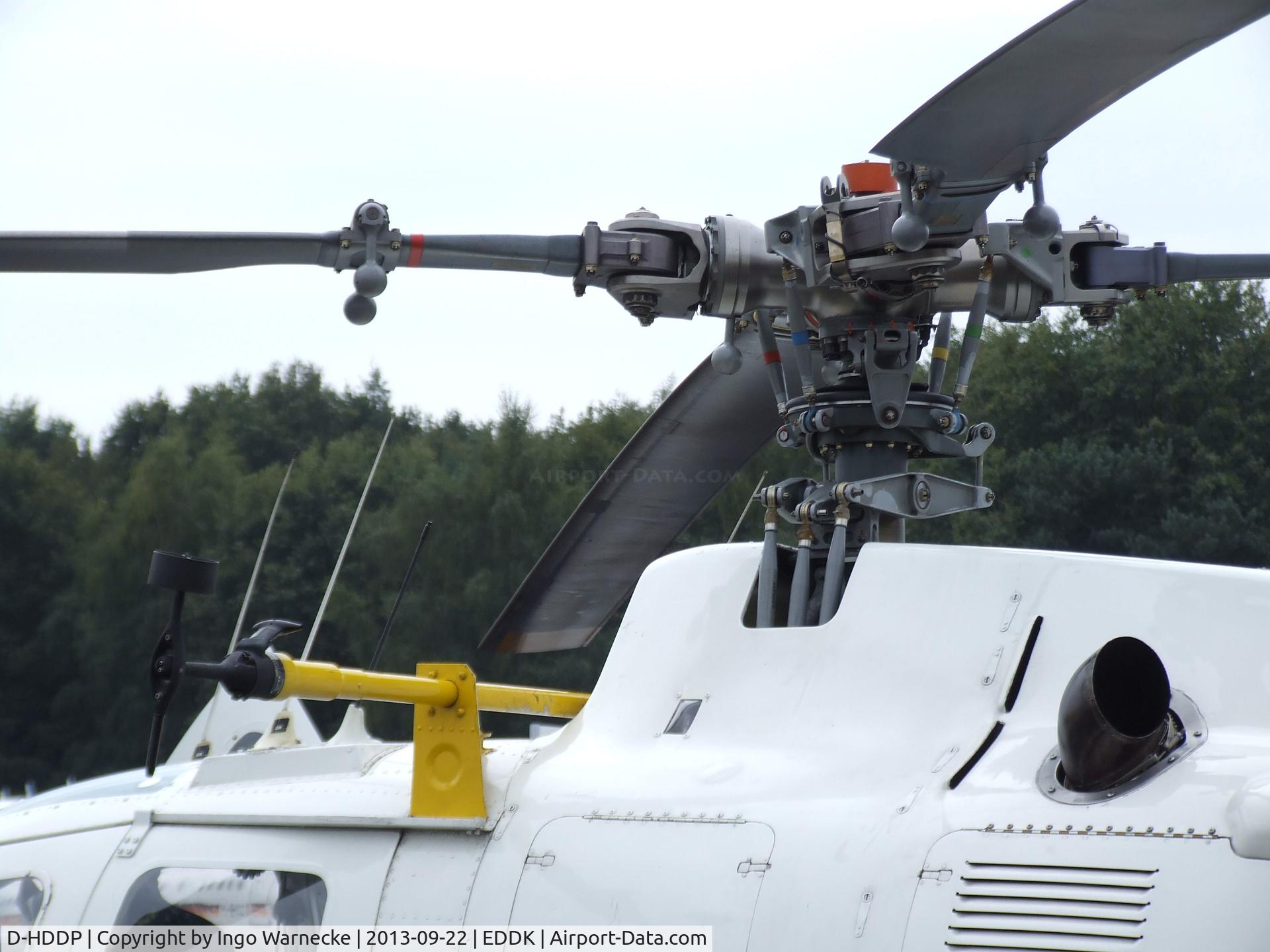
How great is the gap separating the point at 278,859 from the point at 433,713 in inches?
24.7

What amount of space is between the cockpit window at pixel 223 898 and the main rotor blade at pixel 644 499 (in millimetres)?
1036

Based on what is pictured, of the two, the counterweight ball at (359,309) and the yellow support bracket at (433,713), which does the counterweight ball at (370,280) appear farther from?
the yellow support bracket at (433,713)

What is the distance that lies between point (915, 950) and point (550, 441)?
22.9 meters

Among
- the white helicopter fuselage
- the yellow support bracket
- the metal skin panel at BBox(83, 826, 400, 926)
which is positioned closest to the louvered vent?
the white helicopter fuselage

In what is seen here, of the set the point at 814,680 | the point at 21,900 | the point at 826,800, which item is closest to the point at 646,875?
the point at 826,800

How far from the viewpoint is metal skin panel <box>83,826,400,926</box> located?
13.0 feet

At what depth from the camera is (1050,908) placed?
286 centimetres

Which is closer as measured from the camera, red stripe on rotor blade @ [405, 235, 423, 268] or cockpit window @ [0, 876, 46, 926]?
red stripe on rotor blade @ [405, 235, 423, 268]

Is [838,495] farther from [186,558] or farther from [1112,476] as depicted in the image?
[1112,476]

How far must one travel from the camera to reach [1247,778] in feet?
9.32

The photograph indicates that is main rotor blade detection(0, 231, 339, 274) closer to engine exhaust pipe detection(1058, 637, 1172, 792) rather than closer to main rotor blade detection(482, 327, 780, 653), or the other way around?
main rotor blade detection(482, 327, 780, 653)

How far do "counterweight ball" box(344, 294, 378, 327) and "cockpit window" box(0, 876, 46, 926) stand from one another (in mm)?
2336

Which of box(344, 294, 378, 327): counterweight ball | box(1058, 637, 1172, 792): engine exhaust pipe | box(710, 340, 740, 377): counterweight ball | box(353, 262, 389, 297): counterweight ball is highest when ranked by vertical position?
box(353, 262, 389, 297): counterweight ball

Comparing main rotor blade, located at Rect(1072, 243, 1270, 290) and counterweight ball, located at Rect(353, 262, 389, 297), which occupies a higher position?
main rotor blade, located at Rect(1072, 243, 1270, 290)
